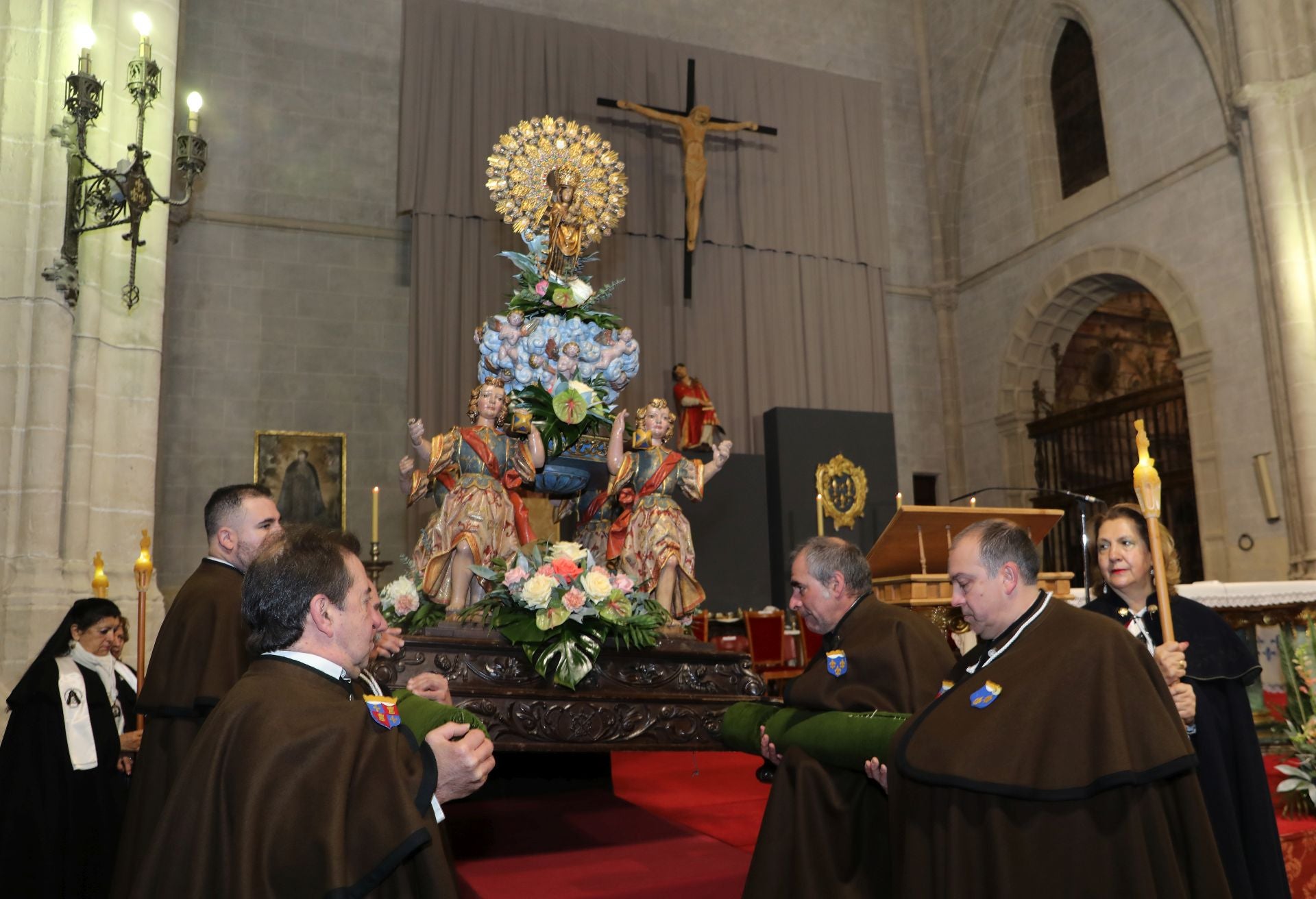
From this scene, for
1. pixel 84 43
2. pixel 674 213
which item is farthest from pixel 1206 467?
pixel 84 43

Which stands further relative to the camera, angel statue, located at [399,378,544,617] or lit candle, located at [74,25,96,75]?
lit candle, located at [74,25,96,75]

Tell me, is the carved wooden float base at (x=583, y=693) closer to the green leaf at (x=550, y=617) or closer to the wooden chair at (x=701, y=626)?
the green leaf at (x=550, y=617)

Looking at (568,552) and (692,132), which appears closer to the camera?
(568,552)

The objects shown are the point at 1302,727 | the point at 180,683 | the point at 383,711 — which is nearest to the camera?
the point at 383,711

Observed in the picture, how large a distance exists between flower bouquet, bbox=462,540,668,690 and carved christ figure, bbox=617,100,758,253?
9397 millimetres

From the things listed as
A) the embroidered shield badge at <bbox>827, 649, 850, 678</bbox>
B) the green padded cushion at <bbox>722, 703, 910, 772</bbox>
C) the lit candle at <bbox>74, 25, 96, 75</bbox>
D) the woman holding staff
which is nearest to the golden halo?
the lit candle at <bbox>74, 25, 96, 75</bbox>

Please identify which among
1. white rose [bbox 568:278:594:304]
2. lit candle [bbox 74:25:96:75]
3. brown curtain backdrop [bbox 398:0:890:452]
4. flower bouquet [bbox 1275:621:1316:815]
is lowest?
flower bouquet [bbox 1275:621:1316:815]

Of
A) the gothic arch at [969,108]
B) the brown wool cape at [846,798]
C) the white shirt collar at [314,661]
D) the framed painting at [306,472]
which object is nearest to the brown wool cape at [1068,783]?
the brown wool cape at [846,798]

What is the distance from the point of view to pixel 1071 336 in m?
14.1

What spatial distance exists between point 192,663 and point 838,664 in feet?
6.17

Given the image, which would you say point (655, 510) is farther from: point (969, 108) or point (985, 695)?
point (969, 108)

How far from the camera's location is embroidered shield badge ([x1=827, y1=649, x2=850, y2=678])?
331 cm

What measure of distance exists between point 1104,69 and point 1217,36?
194cm

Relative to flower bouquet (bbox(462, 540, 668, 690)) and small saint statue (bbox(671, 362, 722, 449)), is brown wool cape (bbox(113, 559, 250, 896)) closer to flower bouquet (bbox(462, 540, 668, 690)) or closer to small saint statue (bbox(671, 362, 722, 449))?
flower bouquet (bbox(462, 540, 668, 690))
